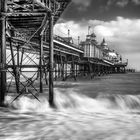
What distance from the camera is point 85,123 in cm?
723

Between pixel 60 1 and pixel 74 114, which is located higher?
pixel 60 1

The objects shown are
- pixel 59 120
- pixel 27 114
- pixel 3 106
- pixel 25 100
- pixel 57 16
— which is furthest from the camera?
pixel 57 16

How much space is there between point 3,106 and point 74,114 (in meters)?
3.20

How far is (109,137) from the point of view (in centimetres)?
593

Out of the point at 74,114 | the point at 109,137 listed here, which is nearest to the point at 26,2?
the point at 74,114

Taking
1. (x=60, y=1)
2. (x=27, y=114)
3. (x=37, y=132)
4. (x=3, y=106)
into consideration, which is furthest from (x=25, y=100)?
(x=60, y=1)

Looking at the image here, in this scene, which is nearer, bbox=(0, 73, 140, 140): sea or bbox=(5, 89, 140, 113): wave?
bbox=(0, 73, 140, 140): sea

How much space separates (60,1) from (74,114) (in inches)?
221

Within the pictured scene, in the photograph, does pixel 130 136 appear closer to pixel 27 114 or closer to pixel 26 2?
pixel 27 114

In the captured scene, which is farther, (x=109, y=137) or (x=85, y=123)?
(x=85, y=123)

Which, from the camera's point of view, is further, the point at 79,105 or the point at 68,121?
the point at 79,105

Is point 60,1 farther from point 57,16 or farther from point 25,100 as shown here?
point 25,100

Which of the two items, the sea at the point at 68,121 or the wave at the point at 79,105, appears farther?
the wave at the point at 79,105

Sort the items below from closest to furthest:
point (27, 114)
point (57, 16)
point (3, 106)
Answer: point (27, 114), point (3, 106), point (57, 16)
